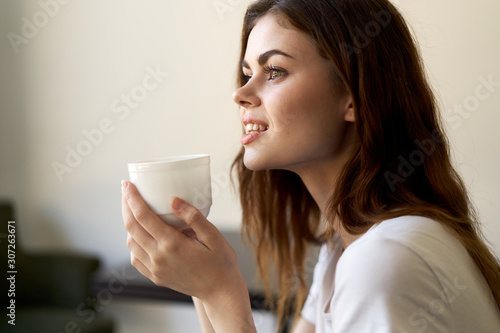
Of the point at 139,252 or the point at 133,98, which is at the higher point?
the point at 133,98

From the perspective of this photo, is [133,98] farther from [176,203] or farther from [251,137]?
[176,203]

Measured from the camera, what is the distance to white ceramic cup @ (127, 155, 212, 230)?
0.76 metres

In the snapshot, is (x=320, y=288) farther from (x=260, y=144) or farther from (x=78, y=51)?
(x=78, y=51)

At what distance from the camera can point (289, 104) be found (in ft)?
3.03

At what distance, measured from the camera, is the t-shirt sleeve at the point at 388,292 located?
0.65 meters

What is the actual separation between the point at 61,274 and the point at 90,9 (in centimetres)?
119

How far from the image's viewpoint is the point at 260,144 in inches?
37.5

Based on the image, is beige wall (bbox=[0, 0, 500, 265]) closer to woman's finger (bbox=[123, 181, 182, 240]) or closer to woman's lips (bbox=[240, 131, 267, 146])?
woman's lips (bbox=[240, 131, 267, 146])

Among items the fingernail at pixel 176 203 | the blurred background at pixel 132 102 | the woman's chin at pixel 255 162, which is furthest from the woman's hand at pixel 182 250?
the blurred background at pixel 132 102

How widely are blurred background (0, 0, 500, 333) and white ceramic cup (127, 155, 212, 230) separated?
82 cm

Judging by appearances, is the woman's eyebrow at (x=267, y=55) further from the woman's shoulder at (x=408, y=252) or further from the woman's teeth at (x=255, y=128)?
the woman's shoulder at (x=408, y=252)

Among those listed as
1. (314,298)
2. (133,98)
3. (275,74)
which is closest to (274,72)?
(275,74)

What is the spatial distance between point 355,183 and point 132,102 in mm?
1193

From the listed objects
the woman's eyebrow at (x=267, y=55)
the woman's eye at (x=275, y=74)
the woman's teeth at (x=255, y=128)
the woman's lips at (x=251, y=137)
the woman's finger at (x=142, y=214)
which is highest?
the woman's eyebrow at (x=267, y=55)
